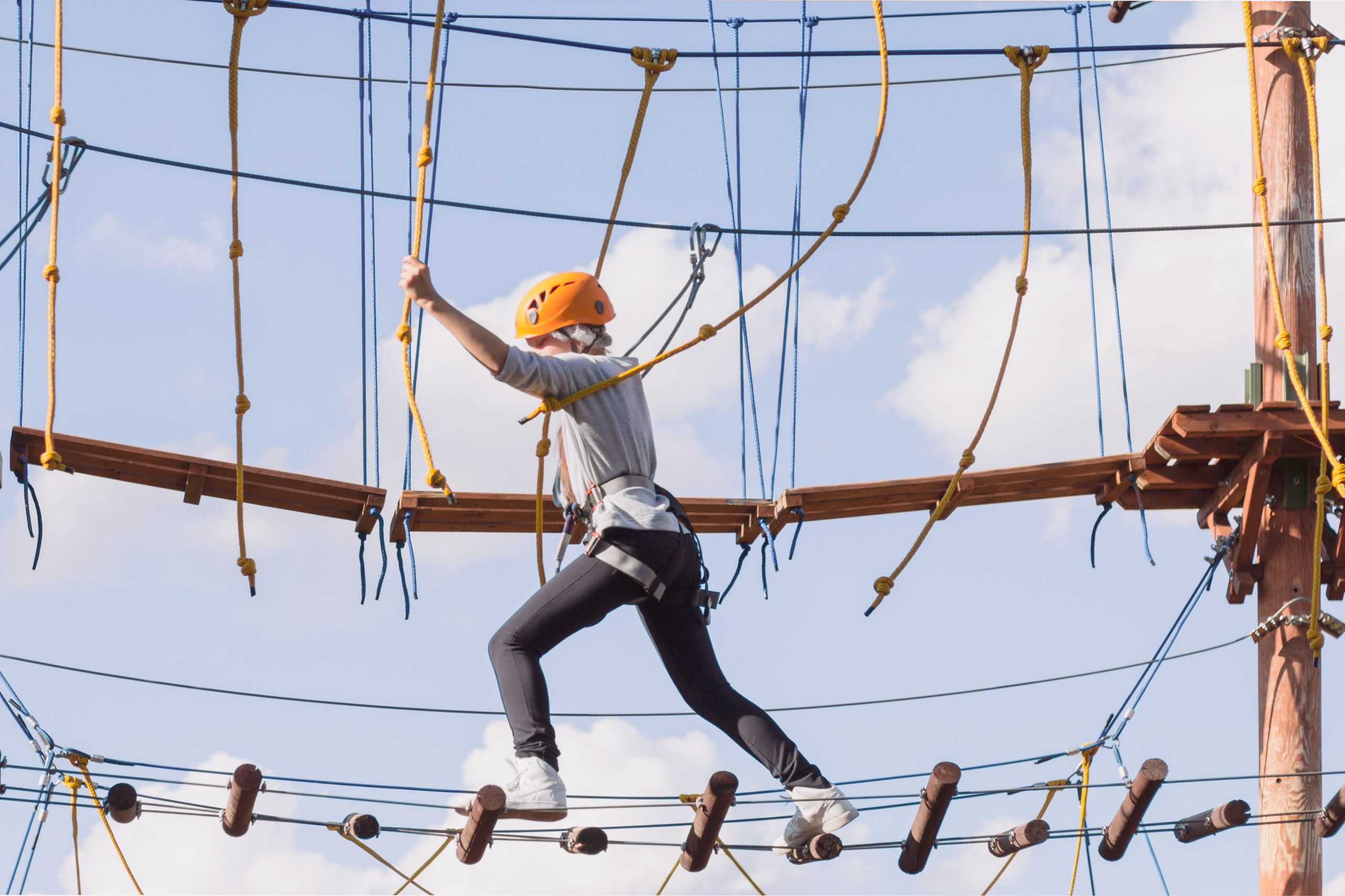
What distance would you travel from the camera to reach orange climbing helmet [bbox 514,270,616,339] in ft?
19.5

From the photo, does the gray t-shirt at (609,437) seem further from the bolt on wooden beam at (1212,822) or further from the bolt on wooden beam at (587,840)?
the bolt on wooden beam at (1212,822)

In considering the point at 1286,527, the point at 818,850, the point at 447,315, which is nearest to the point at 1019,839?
the point at 818,850

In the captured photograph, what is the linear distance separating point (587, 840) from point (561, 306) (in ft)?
4.81

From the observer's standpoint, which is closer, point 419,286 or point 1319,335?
point 419,286

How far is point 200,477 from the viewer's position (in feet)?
22.9

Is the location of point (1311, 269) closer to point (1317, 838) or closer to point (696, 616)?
point (1317, 838)

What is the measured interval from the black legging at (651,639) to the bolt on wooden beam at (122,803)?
1396 millimetres

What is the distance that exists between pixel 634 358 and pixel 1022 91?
161 cm

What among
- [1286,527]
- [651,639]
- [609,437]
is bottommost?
[651,639]

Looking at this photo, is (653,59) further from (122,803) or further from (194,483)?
(122,803)

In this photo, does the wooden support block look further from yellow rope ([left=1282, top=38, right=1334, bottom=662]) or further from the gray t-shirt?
yellow rope ([left=1282, top=38, right=1334, bottom=662])

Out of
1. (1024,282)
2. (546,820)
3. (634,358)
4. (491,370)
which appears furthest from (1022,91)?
(546,820)

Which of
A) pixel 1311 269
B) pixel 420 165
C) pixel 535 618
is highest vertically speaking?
pixel 1311 269

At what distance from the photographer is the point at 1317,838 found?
7.61 metres
